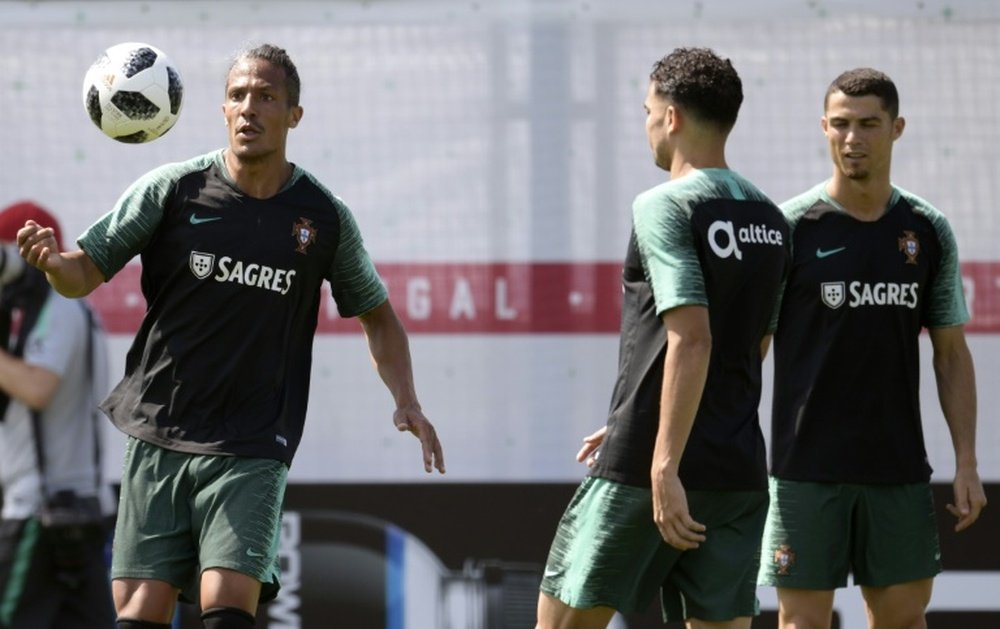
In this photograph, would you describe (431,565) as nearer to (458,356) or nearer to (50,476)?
(458,356)

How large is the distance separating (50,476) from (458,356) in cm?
→ 154

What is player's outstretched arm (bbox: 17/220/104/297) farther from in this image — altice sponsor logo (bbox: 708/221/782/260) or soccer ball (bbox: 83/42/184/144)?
altice sponsor logo (bbox: 708/221/782/260)

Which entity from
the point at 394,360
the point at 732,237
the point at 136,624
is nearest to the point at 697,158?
the point at 732,237

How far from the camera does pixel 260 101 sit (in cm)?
431

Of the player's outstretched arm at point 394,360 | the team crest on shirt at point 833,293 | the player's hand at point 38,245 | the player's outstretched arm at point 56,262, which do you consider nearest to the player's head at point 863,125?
the team crest on shirt at point 833,293

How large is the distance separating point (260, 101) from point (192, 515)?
1.14 metres

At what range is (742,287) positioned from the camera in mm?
3910

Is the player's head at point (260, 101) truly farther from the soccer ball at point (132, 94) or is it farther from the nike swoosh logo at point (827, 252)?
the nike swoosh logo at point (827, 252)

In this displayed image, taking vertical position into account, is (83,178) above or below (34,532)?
above

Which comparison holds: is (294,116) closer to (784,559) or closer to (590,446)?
(590,446)

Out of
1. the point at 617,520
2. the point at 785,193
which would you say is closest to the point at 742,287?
the point at 617,520

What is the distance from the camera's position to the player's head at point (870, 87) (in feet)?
15.7

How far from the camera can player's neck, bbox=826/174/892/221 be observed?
4.80m

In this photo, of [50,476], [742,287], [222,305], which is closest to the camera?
[742,287]
